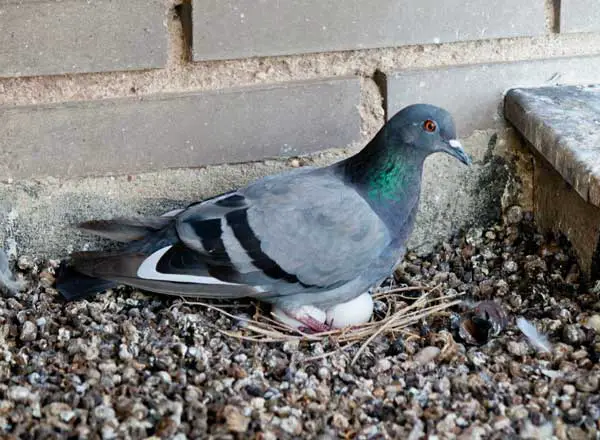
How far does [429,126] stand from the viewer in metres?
2.49

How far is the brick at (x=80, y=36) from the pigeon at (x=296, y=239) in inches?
16.4

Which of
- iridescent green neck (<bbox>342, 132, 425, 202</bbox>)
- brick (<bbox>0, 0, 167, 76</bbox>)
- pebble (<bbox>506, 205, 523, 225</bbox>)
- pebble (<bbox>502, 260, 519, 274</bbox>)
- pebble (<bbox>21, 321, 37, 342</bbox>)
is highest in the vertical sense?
brick (<bbox>0, 0, 167, 76</bbox>)

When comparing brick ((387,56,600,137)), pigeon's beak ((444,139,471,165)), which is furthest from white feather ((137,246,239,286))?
brick ((387,56,600,137))

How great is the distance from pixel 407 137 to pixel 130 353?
0.87 m

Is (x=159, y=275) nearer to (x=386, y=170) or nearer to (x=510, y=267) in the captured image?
(x=386, y=170)

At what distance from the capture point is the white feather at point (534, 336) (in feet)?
7.59

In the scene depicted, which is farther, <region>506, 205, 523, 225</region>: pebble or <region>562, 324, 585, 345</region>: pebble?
<region>506, 205, 523, 225</region>: pebble

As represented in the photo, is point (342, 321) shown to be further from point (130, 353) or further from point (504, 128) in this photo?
point (504, 128)

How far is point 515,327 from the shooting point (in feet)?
7.98

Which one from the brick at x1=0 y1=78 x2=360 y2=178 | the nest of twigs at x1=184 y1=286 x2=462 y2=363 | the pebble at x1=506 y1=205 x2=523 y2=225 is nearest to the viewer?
the nest of twigs at x1=184 y1=286 x2=462 y2=363

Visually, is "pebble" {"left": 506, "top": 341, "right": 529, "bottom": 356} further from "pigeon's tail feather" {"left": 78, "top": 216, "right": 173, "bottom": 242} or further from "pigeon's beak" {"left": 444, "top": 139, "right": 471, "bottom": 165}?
"pigeon's tail feather" {"left": 78, "top": 216, "right": 173, "bottom": 242}

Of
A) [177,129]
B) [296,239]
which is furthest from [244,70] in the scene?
[296,239]

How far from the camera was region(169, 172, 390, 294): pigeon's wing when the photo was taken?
2.42 m

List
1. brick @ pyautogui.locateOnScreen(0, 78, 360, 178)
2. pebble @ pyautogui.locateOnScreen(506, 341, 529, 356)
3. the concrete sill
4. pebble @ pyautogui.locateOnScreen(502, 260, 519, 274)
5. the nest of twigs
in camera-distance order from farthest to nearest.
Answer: pebble @ pyautogui.locateOnScreen(502, 260, 519, 274) → brick @ pyautogui.locateOnScreen(0, 78, 360, 178) → the concrete sill → the nest of twigs → pebble @ pyautogui.locateOnScreen(506, 341, 529, 356)
